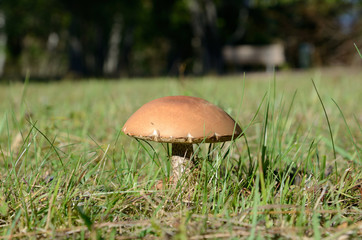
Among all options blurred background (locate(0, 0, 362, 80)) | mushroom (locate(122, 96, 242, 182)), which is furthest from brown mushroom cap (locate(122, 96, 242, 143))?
blurred background (locate(0, 0, 362, 80))

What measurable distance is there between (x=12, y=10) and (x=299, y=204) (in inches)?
614

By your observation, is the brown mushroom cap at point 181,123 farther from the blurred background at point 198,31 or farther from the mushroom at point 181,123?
the blurred background at point 198,31

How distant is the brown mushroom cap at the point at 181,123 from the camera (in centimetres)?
122

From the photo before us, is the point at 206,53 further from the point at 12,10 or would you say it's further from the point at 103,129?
the point at 103,129

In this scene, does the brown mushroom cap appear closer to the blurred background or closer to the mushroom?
the mushroom

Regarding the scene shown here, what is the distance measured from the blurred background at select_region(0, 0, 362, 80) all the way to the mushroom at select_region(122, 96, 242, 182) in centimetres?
756

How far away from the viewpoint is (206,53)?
17.7 meters

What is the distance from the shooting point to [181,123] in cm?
124

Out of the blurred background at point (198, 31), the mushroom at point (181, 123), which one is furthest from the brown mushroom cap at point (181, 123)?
the blurred background at point (198, 31)

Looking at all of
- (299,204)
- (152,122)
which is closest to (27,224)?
(152,122)

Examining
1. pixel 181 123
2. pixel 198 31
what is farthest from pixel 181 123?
pixel 198 31

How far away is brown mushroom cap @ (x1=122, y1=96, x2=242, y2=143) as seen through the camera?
1.22 meters

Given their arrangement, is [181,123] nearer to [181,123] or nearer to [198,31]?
[181,123]

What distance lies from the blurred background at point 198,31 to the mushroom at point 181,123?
7.56m
